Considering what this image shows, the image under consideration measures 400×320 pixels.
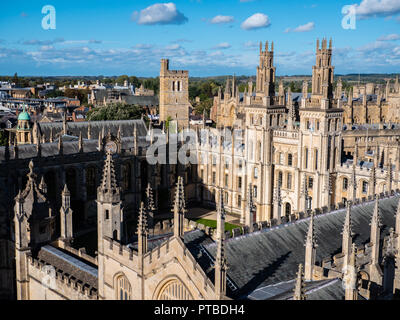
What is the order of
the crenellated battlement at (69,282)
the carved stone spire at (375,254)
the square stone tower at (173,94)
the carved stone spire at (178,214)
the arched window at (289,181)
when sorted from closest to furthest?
the carved stone spire at (178,214), the crenellated battlement at (69,282), the carved stone spire at (375,254), the arched window at (289,181), the square stone tower at (173,94)

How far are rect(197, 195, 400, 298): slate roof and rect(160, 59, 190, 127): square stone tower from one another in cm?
5510

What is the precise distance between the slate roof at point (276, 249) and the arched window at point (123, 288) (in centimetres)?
380

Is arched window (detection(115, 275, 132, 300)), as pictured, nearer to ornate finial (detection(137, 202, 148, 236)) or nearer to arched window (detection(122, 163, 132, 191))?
ornate finial (detection(137, 202, 148, 236))

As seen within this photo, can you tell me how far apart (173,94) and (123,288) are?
62890 mm

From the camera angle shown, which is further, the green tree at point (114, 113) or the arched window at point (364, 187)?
the green tree at point (114, 113)

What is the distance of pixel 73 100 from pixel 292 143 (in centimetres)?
10369

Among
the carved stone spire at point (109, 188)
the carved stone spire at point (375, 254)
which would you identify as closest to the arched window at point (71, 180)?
the carved stone spire at point (109, 188)

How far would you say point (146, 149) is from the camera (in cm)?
5281

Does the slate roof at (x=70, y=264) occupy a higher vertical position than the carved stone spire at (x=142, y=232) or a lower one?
lower

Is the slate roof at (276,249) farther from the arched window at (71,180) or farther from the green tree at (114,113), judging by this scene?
the green tree at (114,113)

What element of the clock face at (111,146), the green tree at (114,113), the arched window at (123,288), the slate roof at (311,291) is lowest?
the arched window at (123,288)

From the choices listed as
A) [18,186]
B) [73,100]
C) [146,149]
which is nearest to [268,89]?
[146,149]

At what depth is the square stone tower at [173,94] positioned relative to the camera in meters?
80.6
